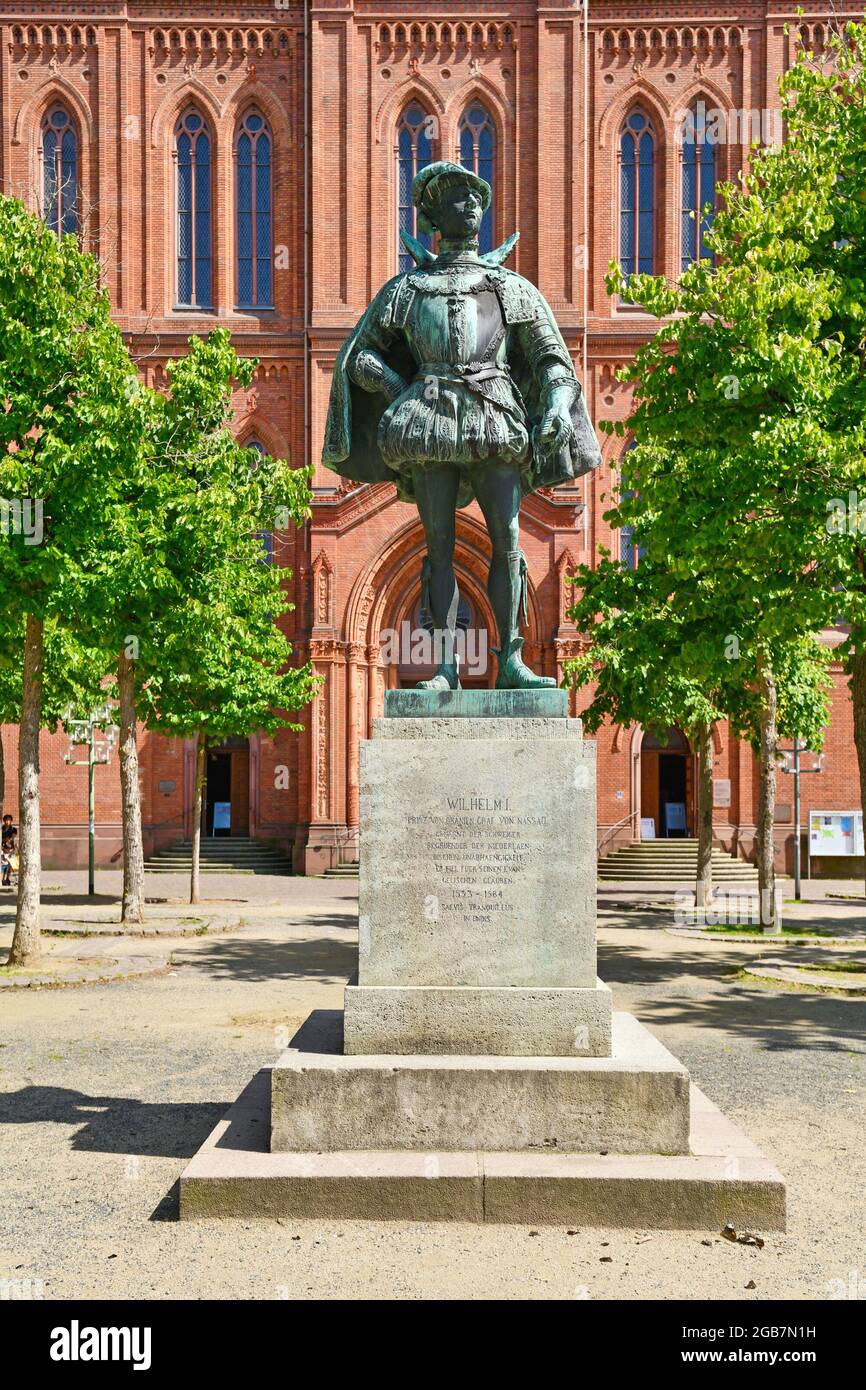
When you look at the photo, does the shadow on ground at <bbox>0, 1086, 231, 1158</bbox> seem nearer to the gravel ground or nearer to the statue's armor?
the gravel ground

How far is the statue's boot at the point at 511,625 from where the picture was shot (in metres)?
5.95

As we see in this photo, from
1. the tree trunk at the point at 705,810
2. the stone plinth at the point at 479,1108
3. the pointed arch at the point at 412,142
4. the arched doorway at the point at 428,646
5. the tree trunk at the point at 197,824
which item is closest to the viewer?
the stone plinth at the point at 479,1108

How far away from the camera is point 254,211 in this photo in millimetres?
A: 33469

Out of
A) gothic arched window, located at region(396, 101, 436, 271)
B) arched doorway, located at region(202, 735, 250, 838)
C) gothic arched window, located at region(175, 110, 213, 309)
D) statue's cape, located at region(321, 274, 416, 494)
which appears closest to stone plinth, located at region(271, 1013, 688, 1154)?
statue's cape, located at region(321, 274, 416, 494)

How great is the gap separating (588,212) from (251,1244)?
32.0 metres

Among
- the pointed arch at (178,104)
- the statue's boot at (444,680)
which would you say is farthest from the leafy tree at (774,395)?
the pointed arch at (178,104)

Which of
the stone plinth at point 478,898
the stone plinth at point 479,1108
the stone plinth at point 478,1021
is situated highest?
the stone plinth at point 478,898

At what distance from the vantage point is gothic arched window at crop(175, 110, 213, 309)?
Result: 110 feet

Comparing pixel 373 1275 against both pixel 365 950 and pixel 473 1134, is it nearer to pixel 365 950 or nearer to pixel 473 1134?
pixel 473 1134

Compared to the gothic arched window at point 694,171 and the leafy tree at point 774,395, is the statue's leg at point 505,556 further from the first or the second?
the gothic arched window at point 694,171

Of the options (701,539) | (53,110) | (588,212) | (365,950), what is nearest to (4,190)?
(53,110)

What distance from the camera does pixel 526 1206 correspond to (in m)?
4.86

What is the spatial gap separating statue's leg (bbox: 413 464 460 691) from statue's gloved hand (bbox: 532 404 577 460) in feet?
1.45

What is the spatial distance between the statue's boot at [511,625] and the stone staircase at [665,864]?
77.9ft
